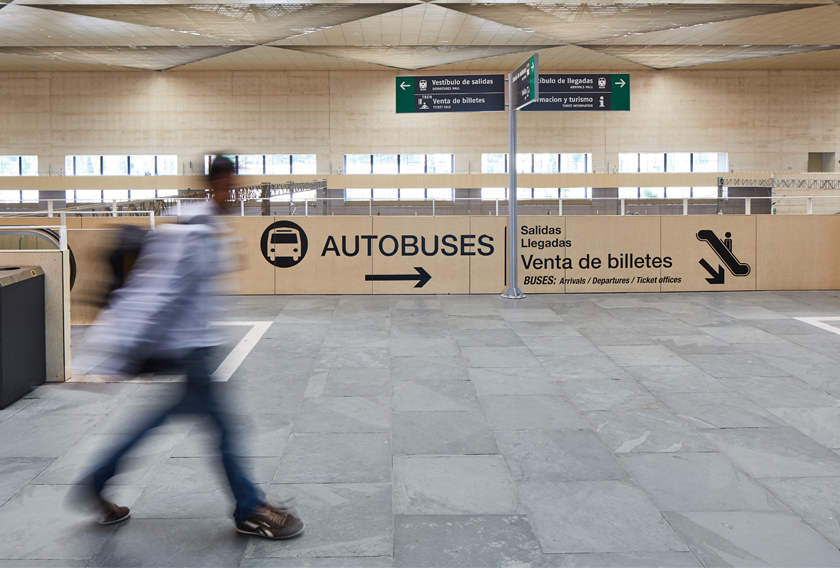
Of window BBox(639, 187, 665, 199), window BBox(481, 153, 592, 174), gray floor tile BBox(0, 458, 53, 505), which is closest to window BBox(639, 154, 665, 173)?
window BBox(639, 187, 665, 199)

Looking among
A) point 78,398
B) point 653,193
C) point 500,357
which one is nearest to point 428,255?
point 500,357

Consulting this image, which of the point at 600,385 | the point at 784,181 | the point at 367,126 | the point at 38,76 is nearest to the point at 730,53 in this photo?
the point at 784,181

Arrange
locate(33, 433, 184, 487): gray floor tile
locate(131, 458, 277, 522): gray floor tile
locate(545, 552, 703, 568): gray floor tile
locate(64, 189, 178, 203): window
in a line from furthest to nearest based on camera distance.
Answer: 1. locate(64, 189, 178, 203): window
2. locate(33, 433, 184, 487): gray floor tile
3. locate(131, 458, 277, 522): gray floor tile
4. locate(545, 552, 703, 568): gray floor tile

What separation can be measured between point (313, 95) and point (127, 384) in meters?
26.7

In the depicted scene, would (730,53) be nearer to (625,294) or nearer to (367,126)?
(367,126)

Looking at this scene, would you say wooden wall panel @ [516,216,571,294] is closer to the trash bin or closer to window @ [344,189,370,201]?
the trash bin

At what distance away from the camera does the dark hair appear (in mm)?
3205

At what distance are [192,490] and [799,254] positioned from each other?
11565 mm

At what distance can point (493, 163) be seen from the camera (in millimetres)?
31672

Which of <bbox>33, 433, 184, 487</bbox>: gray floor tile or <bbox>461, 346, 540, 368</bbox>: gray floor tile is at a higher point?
<bbox>461, 346, 540, 368</bbox>: gray floor tile

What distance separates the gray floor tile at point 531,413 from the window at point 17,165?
105 feet

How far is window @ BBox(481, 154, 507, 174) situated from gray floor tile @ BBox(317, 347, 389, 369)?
25.3 meters

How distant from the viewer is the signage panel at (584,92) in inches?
492

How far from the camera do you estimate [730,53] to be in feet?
87.1
